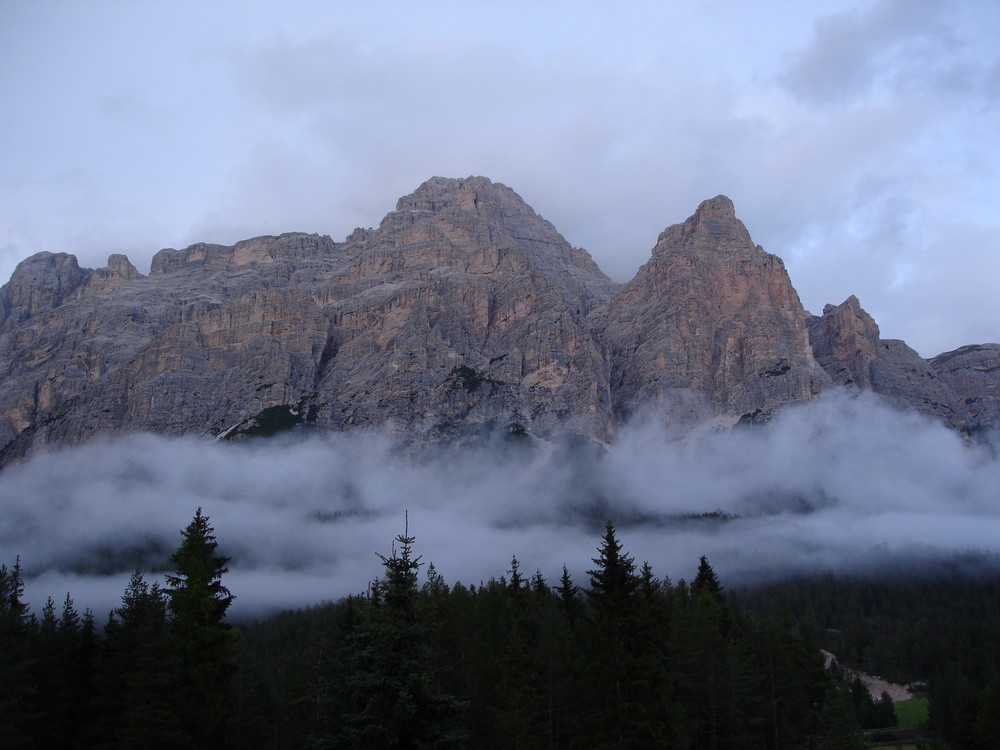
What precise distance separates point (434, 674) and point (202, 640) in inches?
681

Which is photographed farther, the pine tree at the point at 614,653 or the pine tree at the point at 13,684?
the pine tree at the point at 614,653

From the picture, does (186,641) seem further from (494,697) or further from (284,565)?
(284,565)

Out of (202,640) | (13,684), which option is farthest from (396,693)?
(13,684)

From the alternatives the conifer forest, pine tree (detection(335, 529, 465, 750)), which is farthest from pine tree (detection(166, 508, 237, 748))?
pine tree (detection(335, 529, 465, 750))

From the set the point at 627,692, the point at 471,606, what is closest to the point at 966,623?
the point at 471,606

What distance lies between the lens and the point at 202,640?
38656 millimetres

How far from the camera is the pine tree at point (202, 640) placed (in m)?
38.2

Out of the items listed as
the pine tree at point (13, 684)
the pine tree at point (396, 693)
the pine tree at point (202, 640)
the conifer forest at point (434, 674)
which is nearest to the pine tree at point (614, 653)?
the conifer forest at point (434, 674)

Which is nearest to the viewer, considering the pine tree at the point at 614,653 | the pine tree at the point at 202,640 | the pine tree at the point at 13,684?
the pine tree at the point at 13,684

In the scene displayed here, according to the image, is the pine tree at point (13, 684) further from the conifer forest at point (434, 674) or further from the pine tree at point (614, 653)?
the pine tree at point (614, 653)

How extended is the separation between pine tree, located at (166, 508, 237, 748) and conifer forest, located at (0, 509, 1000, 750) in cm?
9

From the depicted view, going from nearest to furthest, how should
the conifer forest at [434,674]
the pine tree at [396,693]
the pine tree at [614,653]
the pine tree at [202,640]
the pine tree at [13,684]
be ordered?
the pine tree at [396,693] < the conifer forest at [434,674] < the pine tree at [13,684] < the pine tree at [614,653] < the pine tree at [202,640]

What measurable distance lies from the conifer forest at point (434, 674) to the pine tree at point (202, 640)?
0.09 metres

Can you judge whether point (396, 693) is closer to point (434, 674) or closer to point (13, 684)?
point (434, 674)
